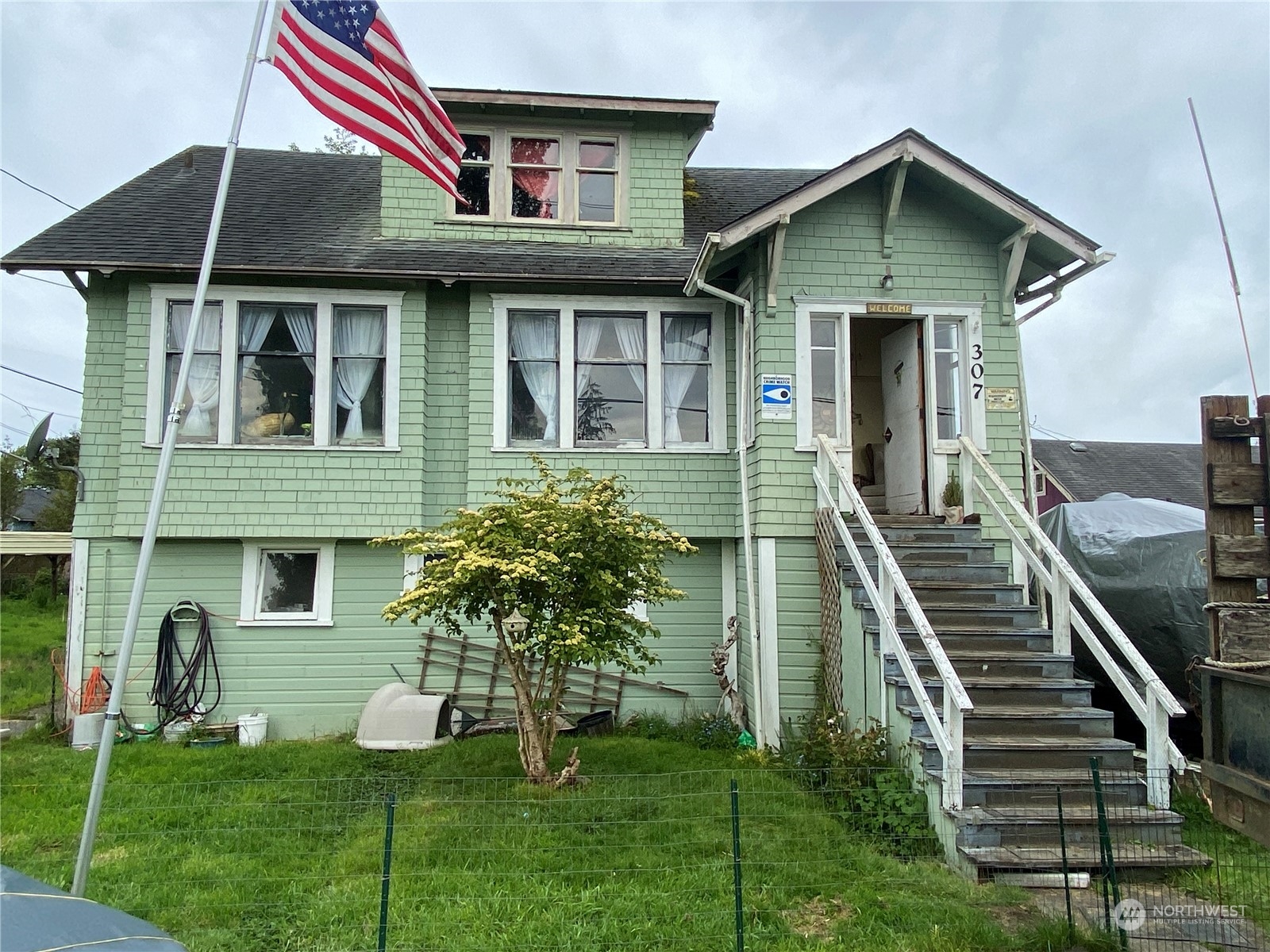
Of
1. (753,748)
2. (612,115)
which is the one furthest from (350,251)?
(753,748)

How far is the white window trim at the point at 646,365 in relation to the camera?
9.57 metres

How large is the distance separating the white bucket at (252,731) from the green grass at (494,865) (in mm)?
1443

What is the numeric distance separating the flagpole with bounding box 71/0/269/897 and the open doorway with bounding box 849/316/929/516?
6.27 metres

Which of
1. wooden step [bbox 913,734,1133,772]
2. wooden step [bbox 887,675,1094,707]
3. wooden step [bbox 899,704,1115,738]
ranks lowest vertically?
wooden step [bbox 913,734,1133,772]

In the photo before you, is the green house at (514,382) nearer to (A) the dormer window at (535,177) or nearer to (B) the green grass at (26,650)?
(A) the dormer window at (535,177)

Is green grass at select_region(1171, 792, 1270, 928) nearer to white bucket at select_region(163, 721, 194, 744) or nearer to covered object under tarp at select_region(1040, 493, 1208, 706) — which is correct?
covered object under tarp at select_region(1040, 493, 1208, 706)

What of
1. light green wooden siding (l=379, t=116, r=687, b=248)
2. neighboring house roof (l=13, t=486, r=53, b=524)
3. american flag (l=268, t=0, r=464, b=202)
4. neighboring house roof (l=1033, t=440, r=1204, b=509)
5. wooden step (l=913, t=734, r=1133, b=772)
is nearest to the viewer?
american flag (l=268, t=0, r=464, b=202)

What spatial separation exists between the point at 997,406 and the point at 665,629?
459 centimetres

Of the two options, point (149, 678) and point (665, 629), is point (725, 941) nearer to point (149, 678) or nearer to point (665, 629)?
point (665, 629)

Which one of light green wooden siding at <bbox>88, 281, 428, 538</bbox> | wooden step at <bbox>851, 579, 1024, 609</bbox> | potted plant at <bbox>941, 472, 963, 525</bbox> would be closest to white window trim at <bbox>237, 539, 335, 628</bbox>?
light green wooden siding at <bbox>88, 281, 428, 538</bbox>

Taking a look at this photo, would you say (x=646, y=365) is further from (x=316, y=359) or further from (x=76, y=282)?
(x=76, y=282)

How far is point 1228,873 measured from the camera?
5223 millimetres

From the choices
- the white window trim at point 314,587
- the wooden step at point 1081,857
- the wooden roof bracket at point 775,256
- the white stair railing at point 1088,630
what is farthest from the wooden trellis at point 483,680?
the wooden step at point 1081,857

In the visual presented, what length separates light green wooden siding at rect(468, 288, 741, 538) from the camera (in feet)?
31.1
